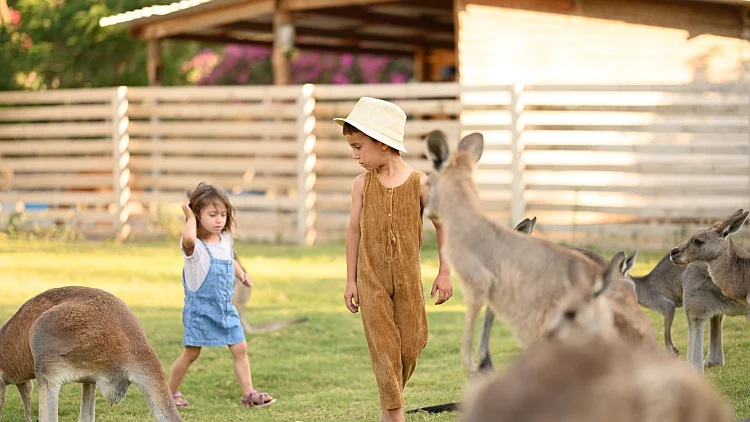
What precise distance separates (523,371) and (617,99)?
1241cm

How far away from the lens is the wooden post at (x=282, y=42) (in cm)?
1491

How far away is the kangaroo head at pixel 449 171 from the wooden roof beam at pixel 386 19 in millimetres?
12627

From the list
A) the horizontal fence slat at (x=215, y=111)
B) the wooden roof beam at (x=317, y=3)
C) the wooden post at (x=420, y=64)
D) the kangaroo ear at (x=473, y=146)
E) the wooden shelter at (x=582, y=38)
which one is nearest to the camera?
the kangaroo ear at (x=473, y=146)

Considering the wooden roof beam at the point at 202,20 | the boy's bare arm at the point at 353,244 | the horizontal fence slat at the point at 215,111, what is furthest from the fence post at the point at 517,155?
the boy's bare arm at the point at 353,244

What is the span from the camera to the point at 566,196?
1312cm

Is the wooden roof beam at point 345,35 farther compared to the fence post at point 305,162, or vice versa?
the wooden roof beam at point 345,35

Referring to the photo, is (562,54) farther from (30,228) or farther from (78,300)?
(78,300)

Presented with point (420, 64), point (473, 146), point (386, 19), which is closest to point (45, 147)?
point (386, 19)

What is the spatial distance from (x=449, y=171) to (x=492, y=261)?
0.39 meters

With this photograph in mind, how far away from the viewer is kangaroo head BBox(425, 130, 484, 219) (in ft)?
12.0

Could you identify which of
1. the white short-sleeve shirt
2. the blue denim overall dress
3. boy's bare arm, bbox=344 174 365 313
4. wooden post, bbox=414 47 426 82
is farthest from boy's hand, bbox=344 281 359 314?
wooden post, bbox=414 47 426 82

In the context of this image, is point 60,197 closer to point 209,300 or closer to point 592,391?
point 209,300

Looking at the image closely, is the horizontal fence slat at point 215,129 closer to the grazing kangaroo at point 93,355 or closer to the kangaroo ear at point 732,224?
the kangaroo ear at point 732,224

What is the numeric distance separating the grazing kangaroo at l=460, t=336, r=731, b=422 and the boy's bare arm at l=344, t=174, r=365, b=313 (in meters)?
2.77
